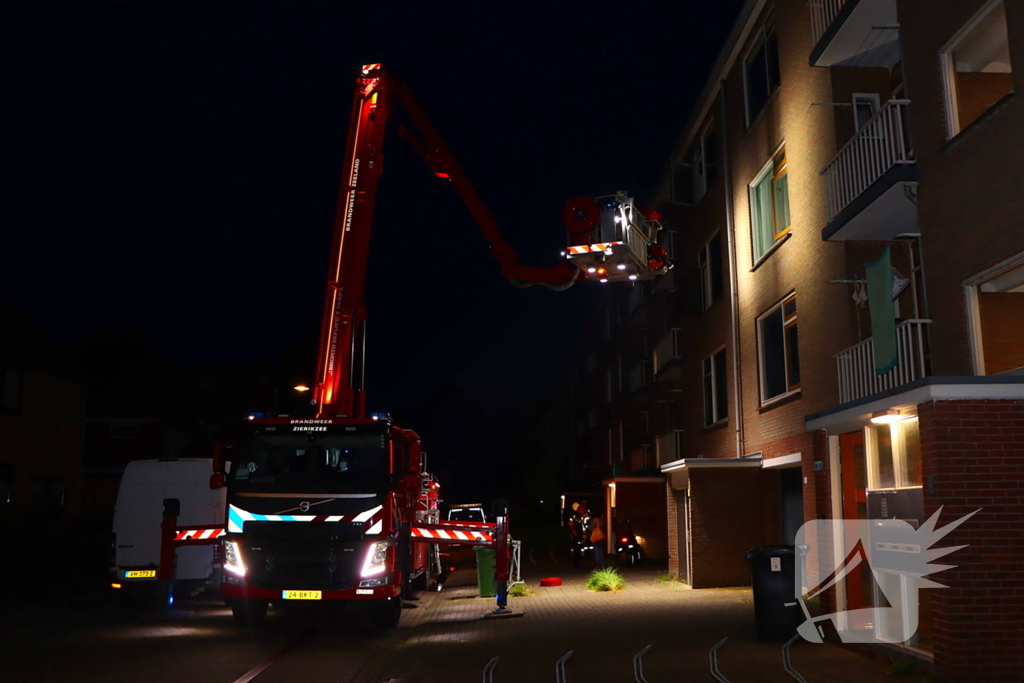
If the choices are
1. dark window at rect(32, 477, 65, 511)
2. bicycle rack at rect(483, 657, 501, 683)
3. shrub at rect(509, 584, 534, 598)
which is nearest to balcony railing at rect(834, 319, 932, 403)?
bicycle rack at rect(483, 657, 501, 683)

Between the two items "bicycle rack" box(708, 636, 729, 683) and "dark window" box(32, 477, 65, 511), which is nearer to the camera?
"bicycle rack" box(708, 636, 729, 683)

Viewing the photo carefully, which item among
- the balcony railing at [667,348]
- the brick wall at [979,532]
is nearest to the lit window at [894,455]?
the brick wall at [979,532]

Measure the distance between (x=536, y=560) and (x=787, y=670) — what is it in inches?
827

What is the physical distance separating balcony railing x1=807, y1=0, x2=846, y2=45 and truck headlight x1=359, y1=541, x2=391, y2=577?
1083 cm

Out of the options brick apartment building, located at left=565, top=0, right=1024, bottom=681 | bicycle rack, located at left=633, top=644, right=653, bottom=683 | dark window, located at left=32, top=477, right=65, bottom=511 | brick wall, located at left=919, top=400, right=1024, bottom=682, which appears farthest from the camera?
dark window, located at left=32, top=477, right=65, bottom=511

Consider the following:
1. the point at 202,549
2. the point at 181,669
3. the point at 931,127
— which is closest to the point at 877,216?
the point at 931,127

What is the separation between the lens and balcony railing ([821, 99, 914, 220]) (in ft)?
40.3

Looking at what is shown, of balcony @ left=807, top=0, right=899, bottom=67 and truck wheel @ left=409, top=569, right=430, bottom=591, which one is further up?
balcony @ left=807, top=0, right=899, bottom=67

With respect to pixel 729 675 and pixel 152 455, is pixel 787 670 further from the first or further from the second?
pixel 152 455

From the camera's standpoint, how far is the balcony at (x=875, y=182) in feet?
39.4

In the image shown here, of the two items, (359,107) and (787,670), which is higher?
(359,107)

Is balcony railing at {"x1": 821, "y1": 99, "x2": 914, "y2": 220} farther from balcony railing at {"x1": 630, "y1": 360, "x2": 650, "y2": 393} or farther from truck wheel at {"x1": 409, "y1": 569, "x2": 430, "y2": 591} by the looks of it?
balcony railing at {"x1": 630, "y1": 360, "x2": 650, "y2": 393}

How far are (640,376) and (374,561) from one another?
902 inches

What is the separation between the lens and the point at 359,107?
51.2 ft
